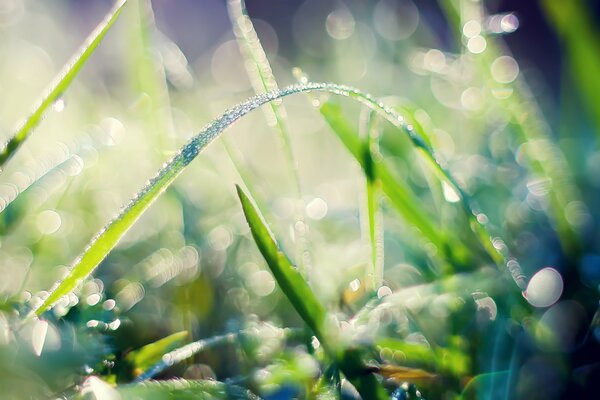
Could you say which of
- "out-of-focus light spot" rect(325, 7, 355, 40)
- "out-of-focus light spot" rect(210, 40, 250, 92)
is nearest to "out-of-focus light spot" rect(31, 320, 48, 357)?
"out-of-focus light spot" rect(325, 7, 355, 40)

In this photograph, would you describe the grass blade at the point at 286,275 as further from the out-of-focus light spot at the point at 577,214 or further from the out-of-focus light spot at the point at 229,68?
the out-of-focus light spot at the point at 229,68

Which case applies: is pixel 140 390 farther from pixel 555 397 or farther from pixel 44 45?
pixel 44 45

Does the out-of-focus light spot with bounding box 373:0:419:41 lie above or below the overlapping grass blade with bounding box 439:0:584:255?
above

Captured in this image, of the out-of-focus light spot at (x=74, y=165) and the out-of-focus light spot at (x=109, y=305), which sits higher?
the out-of-focus light spot at (x=74, y=165)

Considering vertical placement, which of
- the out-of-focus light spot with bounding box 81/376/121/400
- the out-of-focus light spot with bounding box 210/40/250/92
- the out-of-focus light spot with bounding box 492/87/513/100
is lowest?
the out-of-focus light spot with bounding box 81/376/121/400

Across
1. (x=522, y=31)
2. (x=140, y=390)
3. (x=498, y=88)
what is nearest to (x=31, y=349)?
(x=140, y=390)

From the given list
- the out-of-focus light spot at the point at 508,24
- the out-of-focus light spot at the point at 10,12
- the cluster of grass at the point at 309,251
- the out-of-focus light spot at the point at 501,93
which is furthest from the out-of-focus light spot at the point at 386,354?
the out-of-focus light spot at the point at 10,12

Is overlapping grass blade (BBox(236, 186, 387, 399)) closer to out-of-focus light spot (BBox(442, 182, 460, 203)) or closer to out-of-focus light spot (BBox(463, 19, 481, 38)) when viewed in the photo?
out-of-focus light spot (BBox(442, 182, 460, 203))

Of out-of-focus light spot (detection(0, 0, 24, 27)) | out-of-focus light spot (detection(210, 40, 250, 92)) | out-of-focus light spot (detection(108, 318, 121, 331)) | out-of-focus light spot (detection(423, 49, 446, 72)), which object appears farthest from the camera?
out-of-focus light spot (detection(210, 40, 250, 92))
